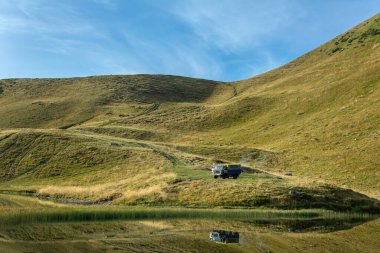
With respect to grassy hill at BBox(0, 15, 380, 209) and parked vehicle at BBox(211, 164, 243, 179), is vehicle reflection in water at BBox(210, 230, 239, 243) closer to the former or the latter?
grassy hill at BBox(0, 15, 380, 209)

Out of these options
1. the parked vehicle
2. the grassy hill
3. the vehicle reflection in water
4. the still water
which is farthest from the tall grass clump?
the parked vehicle

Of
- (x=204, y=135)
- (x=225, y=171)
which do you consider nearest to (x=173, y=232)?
(x=225, y=171)

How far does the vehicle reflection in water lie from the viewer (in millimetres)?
22070

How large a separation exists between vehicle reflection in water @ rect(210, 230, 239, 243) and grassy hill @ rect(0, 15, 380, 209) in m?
18.6

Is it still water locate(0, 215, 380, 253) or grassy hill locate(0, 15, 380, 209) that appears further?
grassy hill locate(0, 15, 380, 209)

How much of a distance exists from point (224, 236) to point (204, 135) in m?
80.8

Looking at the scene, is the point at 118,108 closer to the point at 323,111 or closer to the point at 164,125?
the point at 164,125

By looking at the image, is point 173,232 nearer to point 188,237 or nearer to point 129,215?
point 188,237

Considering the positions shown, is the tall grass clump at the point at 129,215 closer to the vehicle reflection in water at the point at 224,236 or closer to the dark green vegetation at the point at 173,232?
the dark green vegetation at the point at 173,232

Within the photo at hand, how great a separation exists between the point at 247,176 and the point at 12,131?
4887 cm

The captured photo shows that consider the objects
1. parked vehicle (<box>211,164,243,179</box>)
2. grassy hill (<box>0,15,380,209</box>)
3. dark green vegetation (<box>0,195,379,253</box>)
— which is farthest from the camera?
parked vehicle (<box>211,164,243,179</box>)

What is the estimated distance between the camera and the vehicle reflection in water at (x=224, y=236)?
22.1 meters

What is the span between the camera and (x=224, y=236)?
2345 centimetres

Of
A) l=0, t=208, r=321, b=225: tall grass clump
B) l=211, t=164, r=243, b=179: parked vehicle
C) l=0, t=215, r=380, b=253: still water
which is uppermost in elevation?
l=211, t=164, r=243, b=179: parked vehicle
